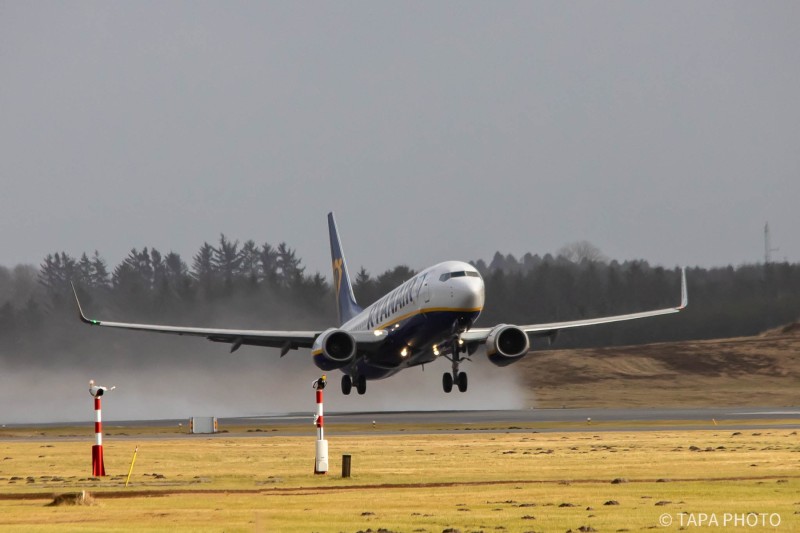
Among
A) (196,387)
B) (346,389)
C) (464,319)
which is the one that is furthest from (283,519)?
(196,387)

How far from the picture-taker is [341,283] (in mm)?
80812

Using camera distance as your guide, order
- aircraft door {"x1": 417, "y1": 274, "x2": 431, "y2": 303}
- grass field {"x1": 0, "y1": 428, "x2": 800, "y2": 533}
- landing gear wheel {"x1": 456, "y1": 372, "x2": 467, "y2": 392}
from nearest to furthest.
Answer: grass field {"x1": 0, "y1": 428, "x2": 800, "y2": 533} < aircraft door {"x1": 417, "y1": 274, "x2": 431, "y2": 303} < landing gear wheel {"x1": 456, "y1": 372, "x2": 467, "y2": 392}

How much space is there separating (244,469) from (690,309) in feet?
241

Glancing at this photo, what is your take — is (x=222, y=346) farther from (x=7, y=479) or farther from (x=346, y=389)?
(x=7, y=479)

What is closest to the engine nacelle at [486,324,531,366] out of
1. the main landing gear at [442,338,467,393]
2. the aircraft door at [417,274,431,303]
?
the main landing gear at [442,338,467,393]

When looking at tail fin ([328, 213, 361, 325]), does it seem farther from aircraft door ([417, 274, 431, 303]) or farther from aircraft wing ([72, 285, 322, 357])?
aircraft door ([417, 274, 431, 303])

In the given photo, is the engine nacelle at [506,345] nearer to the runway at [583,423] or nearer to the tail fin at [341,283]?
the runway at [583,423]

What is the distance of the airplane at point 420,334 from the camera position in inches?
2053

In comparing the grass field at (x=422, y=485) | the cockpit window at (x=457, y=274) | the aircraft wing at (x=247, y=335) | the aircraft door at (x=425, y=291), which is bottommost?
the grass field at (x=422, y=485)

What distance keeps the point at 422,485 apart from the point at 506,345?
33418mm

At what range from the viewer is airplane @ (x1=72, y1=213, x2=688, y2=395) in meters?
52.2

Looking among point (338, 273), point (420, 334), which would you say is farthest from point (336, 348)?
point (338, 273)

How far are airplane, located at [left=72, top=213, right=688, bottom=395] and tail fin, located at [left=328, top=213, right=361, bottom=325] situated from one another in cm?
1084

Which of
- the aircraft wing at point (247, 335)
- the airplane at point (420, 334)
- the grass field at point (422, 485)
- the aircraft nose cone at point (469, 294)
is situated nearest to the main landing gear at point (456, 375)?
the airplane at point (420, 334)
